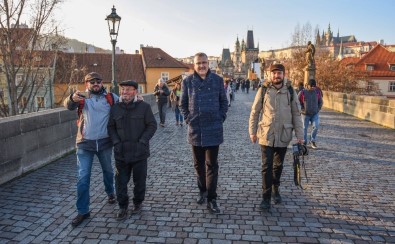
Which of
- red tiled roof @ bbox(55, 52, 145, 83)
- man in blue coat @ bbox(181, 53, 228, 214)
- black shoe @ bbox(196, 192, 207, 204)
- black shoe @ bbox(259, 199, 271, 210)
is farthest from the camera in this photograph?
red tiled roof @ bbox(55, 52, 145, 83)

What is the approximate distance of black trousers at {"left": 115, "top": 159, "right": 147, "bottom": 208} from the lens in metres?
4.31

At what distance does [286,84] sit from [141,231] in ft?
8.69

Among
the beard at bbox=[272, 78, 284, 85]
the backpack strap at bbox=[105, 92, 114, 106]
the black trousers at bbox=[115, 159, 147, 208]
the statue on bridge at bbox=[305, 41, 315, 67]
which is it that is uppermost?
the statue on bridge at bbox=[305, 41, 315, 67]

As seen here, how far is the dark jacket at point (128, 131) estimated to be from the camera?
13.8 feet

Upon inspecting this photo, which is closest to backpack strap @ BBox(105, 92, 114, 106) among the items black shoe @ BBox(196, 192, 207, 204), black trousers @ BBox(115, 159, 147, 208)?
black trousers @ BBox(115, 159, 147, 208)

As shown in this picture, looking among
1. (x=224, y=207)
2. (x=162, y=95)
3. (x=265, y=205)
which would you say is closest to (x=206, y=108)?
(x=224, y=207)

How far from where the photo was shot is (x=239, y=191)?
205 inches

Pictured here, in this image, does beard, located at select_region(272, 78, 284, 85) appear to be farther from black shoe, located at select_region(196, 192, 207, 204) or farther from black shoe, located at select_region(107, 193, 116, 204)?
black shoe, located at select_region(107, 193, 116, 204)

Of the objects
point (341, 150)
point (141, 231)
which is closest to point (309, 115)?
point (341, 150)

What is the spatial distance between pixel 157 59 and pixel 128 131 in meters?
44.5

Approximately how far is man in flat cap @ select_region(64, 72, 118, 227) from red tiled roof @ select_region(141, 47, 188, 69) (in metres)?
42.9

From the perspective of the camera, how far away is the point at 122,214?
4230 millimetres

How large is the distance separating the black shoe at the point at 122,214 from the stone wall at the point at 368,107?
10487 millimetres

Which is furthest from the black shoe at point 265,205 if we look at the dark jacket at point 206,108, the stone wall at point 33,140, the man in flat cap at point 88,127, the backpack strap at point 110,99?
the stone wall at point 33,140
